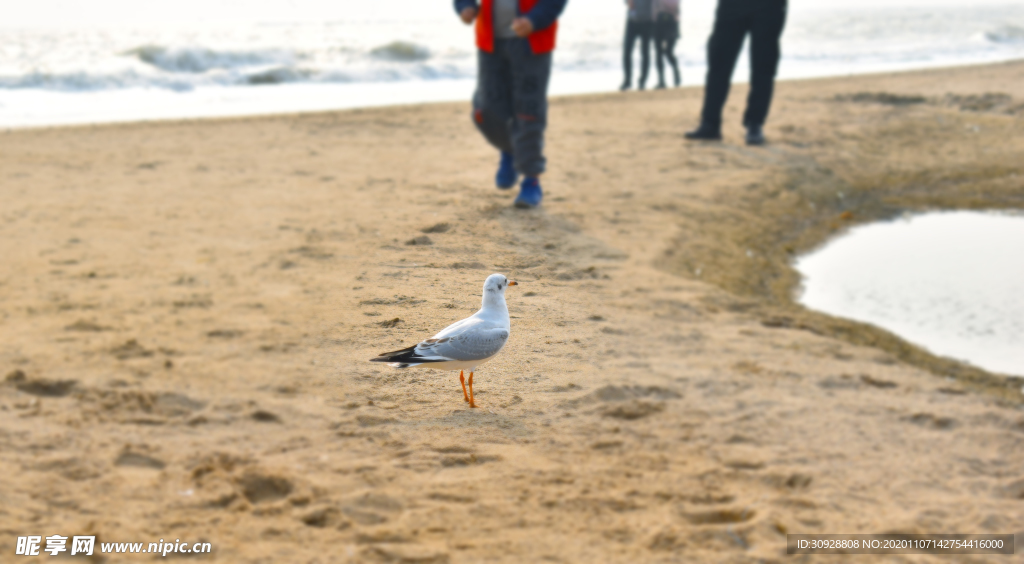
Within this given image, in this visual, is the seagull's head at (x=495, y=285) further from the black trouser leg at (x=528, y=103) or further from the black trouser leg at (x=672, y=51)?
the black trouser leg at (x=672, y=51)

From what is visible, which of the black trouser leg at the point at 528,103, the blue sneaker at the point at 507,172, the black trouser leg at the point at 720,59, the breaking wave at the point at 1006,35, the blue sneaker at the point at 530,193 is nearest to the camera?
the blue sneaker at the point at 530,193

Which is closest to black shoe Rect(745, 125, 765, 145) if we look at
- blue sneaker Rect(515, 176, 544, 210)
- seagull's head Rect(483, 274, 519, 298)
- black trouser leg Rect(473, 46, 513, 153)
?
black trouser leg Rect(473, 46, 513, 153)

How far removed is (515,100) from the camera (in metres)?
4.74

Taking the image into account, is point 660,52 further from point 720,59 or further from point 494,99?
point 494,99

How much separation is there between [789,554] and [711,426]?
919mm

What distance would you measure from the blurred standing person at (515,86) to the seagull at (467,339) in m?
2.47

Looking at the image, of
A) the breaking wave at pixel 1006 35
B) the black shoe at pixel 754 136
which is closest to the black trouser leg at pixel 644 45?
the black shoe at pixel 754 136

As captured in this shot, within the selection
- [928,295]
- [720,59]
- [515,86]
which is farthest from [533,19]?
[720,59]

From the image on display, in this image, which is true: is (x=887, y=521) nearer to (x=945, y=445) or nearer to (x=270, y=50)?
(x=945, y=445)

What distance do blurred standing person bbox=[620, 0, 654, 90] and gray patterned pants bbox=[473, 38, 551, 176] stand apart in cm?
947

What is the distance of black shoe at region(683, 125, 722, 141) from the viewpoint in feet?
29.2

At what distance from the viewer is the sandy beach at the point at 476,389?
208 cm

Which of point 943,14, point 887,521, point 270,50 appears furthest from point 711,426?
point 943,14

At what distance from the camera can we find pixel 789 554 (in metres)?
2.27
